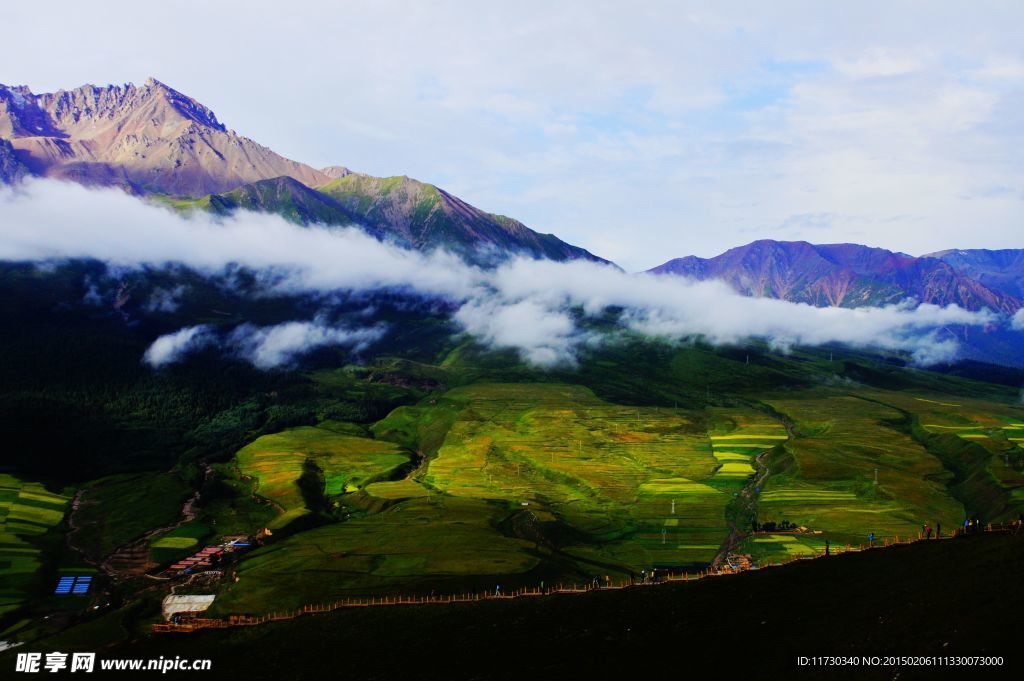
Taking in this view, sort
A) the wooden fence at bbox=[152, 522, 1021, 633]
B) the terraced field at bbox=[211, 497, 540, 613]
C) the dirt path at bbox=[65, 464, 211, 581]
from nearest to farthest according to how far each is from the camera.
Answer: the wooden fence at bbox=[152, 522, 1021, 633]
the terraced field at bbox=[211, 497, 540, 613]
the dirt path at bbox=[65, 464, 211, 581]

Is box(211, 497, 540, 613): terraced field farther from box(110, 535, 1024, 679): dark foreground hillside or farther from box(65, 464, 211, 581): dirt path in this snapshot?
box(110, 535, 1024, 679): dark foreground hillside

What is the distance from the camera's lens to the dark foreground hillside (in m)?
60.6

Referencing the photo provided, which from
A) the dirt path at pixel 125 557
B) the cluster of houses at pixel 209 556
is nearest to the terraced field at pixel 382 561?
the cluster of houses at pixel 209 556

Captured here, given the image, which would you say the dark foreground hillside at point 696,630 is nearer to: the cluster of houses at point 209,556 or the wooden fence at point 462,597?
the wooden fence at point 462,597

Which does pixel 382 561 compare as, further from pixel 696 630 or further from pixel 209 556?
pixel 696 630

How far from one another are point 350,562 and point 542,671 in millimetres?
85366

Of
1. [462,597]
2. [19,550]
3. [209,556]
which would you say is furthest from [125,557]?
[462,597]

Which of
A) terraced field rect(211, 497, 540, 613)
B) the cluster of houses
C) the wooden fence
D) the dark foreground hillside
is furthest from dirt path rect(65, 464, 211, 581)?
the dark foreground hillside

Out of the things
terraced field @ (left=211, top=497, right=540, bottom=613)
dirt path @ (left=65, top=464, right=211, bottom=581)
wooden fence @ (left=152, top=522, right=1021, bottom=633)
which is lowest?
dirt path @ (left=65, top=464, right=211, bottom=581)

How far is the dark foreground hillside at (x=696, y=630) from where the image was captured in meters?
60.6

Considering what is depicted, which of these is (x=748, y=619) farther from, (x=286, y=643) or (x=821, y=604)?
(x=286, y=643)

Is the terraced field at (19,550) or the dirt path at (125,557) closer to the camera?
the terraced field at (19,550)

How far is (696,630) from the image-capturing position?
74375 mm

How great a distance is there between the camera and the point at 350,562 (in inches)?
5802
